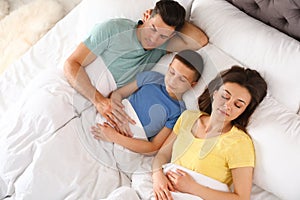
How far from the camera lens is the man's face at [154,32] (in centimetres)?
159

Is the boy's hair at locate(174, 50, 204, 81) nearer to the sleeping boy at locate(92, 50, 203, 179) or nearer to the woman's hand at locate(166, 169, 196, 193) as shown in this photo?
the sleeping boy at locate(92, 50, 203, 179)

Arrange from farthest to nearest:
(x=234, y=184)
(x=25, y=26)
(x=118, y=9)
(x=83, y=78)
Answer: (x=25, y=26) → (x=118, y=9) → (x=83, y=78) → (x=234, y=184)

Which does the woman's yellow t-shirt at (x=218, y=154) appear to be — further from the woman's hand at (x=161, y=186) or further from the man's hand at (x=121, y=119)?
the man's hand at (x=121, y=119)

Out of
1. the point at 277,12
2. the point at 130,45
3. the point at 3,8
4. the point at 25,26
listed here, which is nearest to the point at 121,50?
the point at 130,45

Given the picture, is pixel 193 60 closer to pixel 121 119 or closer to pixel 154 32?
pixel 154 32

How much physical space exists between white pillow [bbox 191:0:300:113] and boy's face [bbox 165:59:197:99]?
194mm

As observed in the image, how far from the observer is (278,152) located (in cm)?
139

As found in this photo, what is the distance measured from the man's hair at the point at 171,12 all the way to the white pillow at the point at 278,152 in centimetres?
41

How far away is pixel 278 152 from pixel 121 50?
607 mm

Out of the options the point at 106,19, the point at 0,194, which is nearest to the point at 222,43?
the point at 106,19

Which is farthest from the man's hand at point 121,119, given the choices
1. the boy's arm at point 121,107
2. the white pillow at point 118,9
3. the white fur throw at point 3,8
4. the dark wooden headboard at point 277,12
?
the white fur throw at point 3,8

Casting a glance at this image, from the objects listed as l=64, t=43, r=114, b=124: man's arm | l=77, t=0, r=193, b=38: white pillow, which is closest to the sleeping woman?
l=64, t=43, r=114, b=124: man's arm

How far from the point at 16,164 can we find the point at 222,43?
0.76 metres

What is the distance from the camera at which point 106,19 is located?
70.0 inches
